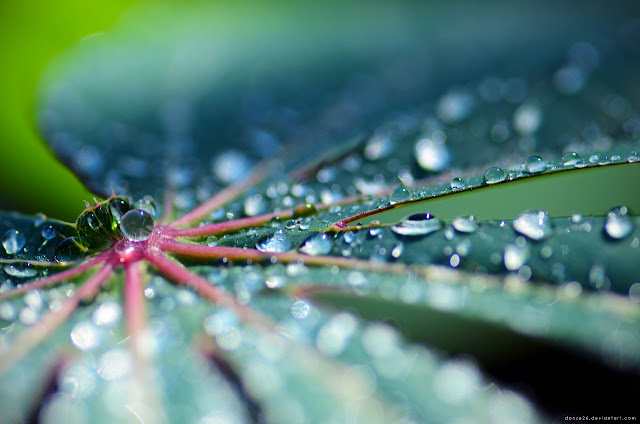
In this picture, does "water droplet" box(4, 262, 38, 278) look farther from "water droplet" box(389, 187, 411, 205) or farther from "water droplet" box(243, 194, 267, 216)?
"water droplet" box(389, 187, 411, 205)

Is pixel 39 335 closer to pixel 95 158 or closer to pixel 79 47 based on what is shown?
pixel 95 158

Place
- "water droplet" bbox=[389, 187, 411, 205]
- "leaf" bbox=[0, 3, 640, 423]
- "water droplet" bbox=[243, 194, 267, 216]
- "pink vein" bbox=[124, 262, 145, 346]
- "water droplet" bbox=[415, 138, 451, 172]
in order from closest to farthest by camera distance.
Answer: "leaf" bbox=[0, 3, 640, 423], "pink vein" bbox=[124, 262, 145, 346], "water droplet" bbox=[389, 187, 411, 205], "water droplet" bbox=[243, 194, 267, 216], "water droplet" bbox=[415, 138, 451, 172]

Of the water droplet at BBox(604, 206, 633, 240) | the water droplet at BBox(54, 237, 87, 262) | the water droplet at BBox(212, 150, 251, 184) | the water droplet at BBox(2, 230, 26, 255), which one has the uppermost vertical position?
the water droplet at BBox(2, 230, 26, 255)

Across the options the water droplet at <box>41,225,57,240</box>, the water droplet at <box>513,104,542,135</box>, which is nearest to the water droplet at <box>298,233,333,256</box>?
the water droplet at <box>41,225,57,240</box>

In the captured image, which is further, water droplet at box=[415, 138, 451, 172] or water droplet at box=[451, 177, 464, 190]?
water droplet at box=[415, 138, 451, 172]

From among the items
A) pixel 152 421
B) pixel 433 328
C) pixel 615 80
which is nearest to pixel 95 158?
pixel 152 421

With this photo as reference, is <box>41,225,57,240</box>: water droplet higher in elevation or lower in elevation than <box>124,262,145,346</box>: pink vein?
higher

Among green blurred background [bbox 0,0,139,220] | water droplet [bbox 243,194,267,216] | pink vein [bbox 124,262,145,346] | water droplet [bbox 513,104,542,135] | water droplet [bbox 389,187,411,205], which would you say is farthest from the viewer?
green blurred background [bbox 0,0,139,220]
